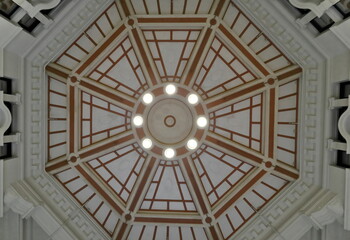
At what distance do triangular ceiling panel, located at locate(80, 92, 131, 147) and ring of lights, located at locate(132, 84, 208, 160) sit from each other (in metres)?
0.46

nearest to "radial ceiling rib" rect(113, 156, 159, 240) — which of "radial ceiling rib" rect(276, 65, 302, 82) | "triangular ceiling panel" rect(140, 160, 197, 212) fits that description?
"triangular ceiling panel" rect(140, 160, 197, 212)

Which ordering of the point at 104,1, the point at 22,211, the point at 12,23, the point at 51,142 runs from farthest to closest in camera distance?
the point at 51,142, the point at 104,1, the point at 22,211, the point at 12,23

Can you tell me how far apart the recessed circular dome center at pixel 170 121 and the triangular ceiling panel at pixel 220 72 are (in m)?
0.81

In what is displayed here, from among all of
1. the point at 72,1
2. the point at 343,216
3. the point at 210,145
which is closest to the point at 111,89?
the point at 72,1

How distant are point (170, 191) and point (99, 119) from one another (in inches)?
126

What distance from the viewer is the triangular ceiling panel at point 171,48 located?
A: 9.33 meters

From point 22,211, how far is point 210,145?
5505 mm

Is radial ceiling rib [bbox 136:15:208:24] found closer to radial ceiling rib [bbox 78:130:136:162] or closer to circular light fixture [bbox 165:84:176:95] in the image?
circular light fixture [bbox 165:84:176:95]

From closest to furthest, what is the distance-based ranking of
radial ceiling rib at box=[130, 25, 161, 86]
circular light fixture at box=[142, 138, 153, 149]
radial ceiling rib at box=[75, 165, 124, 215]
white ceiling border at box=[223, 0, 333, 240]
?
1. white ceiling border at box=[223, 0, 333, 240]
2. radial ceiling rib at box=[130, 25, 161, 86]
3. circular light fixture at box=[142, 138, 153, 149]
4. radial ceiling rib at box=[75, 165, 124, 215]

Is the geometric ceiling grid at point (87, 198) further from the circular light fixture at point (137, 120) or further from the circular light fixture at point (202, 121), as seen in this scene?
the circular light fixture at point (202, 121)

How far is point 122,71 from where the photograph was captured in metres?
9.55

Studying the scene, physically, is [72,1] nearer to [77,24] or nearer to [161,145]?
[77,24]

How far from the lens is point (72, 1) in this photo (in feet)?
27.3

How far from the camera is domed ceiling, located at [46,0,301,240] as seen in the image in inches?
360
